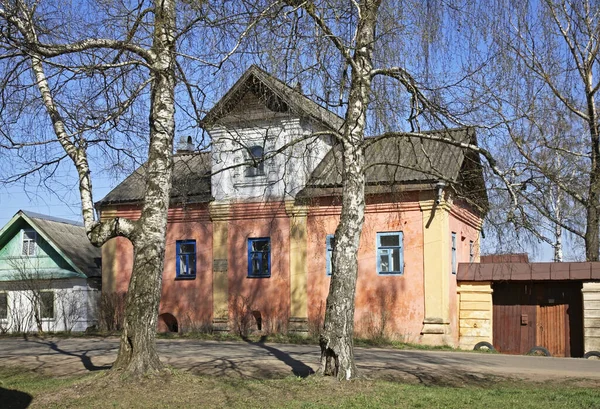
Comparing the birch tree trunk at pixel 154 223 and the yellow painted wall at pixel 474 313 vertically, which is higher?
the birch tree trunk at pixel 154 223

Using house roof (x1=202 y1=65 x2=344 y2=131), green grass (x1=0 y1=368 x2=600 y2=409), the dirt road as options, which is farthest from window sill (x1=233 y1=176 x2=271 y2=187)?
green grass (x1=0 y1=368 x2=600 y2=409)

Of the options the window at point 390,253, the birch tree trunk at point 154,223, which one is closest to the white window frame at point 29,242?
the window at point 390,253

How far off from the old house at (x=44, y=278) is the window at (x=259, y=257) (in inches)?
272

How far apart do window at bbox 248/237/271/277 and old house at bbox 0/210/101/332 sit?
272 inches

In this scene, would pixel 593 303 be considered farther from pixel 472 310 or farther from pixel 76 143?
pixel 76 143

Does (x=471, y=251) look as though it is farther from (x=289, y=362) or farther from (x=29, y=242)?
(x=29, y=242)

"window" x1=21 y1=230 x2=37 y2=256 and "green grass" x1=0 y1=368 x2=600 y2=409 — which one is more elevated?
"window" x1=21 y1=230 x2=37 y2=256

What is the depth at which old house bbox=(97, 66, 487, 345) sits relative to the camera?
20.6 m

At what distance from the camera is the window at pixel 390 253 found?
69.4 feet

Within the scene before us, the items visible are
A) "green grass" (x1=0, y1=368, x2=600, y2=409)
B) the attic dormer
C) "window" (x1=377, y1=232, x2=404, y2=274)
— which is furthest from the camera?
"window" (x1=377, y1=232, x2=404, y2=274)

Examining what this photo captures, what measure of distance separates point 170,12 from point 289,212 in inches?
473

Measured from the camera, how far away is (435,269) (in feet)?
67.2

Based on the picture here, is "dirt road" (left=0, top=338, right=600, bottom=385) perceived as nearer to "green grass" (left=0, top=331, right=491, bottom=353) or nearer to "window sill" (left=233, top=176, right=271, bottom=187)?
"green grass" (left=0, top=331, right=491, bottom=353)

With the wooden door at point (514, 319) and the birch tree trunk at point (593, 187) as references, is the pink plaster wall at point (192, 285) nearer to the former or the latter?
the wooden door at point (514, 319)
